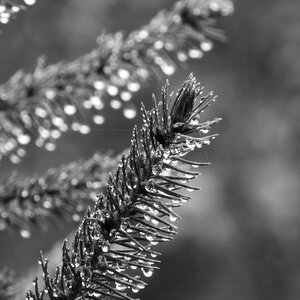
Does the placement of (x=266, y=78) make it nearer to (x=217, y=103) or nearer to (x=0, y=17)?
(x=217, y=103)

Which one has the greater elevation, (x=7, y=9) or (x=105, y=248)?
(x=7, y=9)

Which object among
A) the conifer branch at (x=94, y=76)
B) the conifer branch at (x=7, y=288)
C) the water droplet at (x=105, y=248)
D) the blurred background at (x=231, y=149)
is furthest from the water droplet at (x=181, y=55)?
the blurred background at (x=231, y=149)

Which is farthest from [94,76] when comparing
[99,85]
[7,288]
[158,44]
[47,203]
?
[7,288]

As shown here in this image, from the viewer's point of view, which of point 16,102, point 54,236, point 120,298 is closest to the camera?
point 120,298

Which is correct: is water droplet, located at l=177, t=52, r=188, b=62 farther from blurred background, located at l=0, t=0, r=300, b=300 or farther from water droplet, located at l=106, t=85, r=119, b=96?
blurred background, located at l=0, t=0, r=300, b=300

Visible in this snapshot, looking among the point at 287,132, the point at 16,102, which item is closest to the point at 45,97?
the point at 16,102

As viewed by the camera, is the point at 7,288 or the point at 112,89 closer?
the point at 7,288

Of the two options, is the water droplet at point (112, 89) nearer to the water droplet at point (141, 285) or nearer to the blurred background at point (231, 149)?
the water droplet at point (141, 285)

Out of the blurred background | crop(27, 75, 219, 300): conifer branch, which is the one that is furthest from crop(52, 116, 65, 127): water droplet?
the blurred background

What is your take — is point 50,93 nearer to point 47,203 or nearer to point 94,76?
point 94,76
